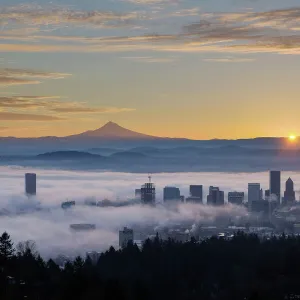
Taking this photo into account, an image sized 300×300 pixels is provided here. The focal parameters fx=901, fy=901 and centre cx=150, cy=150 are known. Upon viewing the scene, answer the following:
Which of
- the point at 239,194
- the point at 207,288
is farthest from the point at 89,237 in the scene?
the point at 207,288

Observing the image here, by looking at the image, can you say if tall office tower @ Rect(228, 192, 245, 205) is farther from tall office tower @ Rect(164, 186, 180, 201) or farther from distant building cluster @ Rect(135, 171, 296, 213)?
tall office tower @ Rect(164, 186, 180, 201)

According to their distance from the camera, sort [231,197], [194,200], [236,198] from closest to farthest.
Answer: [236,198]
[231,197]
[194,200]

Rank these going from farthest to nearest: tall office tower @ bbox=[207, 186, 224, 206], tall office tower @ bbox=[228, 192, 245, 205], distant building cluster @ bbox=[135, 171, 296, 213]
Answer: tall office tower @ bbox=[207, 186, 224, 206]
tall office tower @ bbox=[228, 192, 245, 205]
distant building cluster @ bbox=[135, 171, 296, 213]

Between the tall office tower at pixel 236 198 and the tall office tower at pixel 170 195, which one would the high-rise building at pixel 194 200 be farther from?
the tall office tower at pixel 236 198

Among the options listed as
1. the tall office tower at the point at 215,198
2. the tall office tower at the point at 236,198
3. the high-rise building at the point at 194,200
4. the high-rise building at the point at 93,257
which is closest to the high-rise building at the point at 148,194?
the high-rise building at the point at 194,200

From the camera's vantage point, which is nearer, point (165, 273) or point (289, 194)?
point (165, 273)

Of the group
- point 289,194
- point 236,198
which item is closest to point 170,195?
point 236,198

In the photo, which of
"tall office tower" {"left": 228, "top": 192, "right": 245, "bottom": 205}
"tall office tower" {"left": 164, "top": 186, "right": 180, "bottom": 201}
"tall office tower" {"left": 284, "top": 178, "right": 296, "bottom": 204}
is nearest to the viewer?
"tall office tower" {"left": 228, "top": 192, "right": 245, "bottom": 205}

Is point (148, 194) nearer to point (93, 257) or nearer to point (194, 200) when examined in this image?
point (194, 200)

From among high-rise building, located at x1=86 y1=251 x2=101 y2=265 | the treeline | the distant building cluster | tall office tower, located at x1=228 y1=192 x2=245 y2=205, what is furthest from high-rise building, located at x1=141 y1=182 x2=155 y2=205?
the treeline
